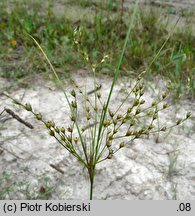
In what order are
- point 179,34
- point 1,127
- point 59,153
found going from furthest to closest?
point 179,34
point 1,127
point 59,153

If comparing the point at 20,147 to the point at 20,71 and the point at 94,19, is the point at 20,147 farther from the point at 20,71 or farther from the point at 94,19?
the point at 94,19

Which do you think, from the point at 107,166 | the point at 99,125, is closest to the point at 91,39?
the point at 107,166

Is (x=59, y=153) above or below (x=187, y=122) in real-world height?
below

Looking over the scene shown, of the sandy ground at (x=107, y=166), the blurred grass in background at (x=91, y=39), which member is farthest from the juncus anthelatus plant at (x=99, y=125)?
the blurred grass in background at (x=91, y=39)

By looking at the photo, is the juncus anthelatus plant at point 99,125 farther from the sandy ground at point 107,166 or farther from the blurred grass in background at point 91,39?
the blurred grass in background at point 91,39

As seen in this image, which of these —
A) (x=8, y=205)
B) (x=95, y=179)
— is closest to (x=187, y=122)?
(x=95, y=179)

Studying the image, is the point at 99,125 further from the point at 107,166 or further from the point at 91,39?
the point at 91,39
